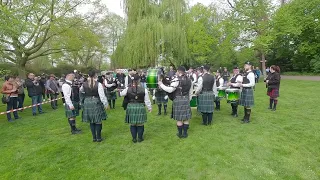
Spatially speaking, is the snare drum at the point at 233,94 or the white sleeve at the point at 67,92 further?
the snare drum at the point at 233,94

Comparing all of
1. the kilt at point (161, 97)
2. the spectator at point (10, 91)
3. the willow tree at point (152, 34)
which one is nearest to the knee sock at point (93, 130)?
the kilt at point (161, 97)

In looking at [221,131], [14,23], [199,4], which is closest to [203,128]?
[221,131]

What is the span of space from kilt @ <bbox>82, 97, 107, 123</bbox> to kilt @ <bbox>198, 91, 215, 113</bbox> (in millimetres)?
2413

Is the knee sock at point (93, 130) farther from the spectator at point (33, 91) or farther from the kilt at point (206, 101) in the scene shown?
the spectator at point (33, 91)

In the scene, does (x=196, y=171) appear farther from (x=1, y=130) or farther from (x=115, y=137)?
(x=1, y=130)

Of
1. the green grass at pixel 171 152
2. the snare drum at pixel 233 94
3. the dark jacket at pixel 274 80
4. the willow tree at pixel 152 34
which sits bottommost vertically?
the green grass at pixel 171 152

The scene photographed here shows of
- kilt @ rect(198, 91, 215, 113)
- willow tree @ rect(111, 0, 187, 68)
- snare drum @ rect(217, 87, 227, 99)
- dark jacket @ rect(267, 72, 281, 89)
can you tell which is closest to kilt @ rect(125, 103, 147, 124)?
kilt @ rect(198, 91, 215, 113)

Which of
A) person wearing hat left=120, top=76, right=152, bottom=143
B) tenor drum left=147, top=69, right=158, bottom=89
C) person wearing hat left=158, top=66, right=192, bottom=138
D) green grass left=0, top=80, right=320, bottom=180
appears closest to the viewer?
green grass left=0, top=80, right=320, bottom=180

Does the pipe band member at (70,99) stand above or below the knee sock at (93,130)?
above

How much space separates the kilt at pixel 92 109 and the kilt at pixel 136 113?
68 centimetres

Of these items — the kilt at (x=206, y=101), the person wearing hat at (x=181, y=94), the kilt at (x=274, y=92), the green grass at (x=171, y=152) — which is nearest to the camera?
the green grass at (x=171, y=152)

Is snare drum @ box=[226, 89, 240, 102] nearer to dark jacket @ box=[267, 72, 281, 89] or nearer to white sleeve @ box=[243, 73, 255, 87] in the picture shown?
white sleeve @ box=[243, 73, 255, 87]

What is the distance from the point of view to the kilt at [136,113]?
4348mm

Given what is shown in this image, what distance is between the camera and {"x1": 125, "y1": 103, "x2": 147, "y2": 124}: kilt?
4.35 metres
